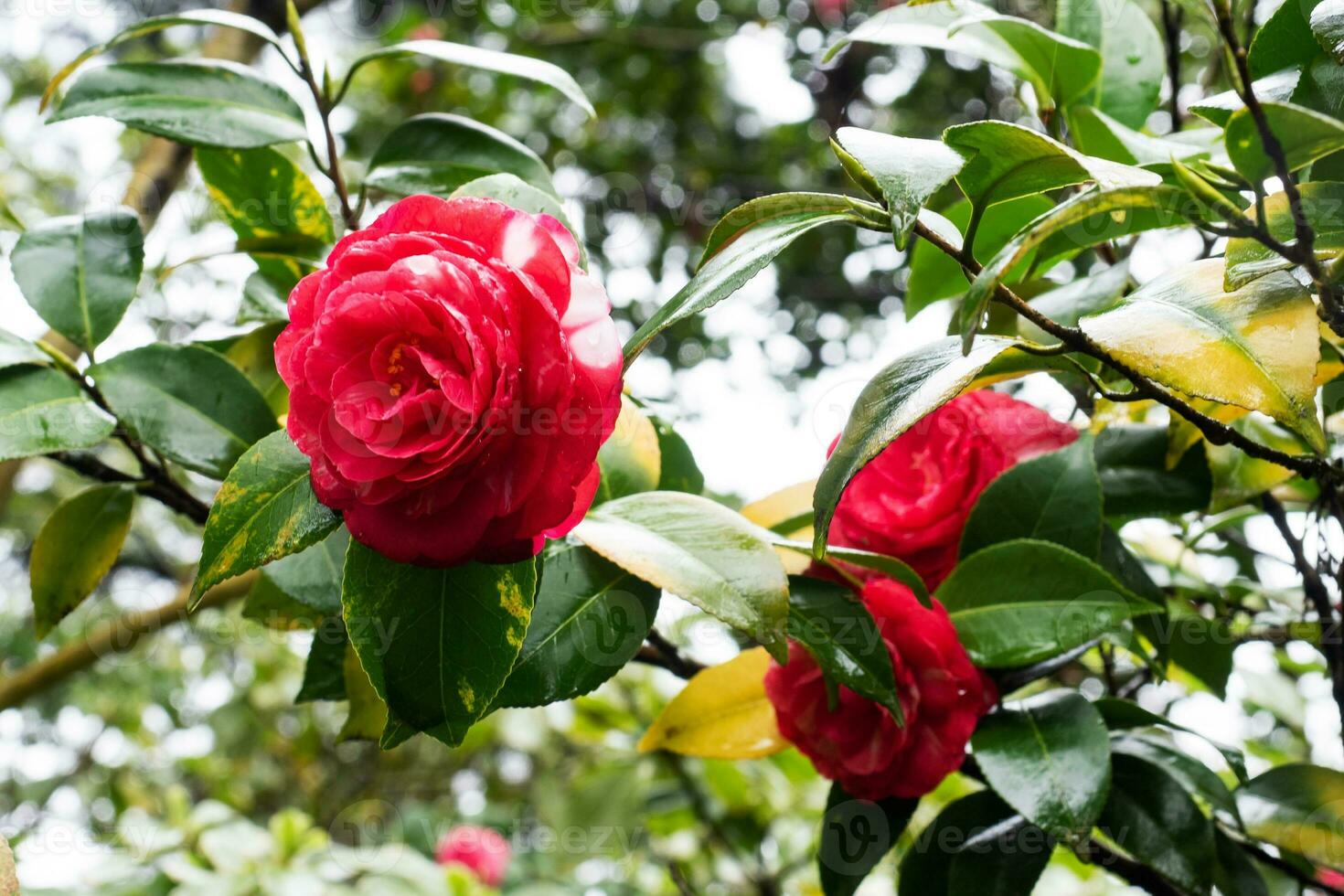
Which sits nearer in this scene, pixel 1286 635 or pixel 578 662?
pixel 578 662

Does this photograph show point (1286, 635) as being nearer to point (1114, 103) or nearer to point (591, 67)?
point (1114, 103)

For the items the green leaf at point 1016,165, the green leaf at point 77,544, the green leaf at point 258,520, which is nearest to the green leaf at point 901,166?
the green leaf at point 1016,165

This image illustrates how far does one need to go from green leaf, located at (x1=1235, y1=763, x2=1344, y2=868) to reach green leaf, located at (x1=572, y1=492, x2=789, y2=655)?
12.9 inches

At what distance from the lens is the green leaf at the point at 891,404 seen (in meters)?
0.38

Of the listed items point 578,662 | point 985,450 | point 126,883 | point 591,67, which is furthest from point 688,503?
point 591,67

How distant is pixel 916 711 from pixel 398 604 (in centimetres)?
26

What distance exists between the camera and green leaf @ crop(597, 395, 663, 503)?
556 mm

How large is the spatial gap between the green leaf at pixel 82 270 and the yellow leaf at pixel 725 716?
1.26 ft

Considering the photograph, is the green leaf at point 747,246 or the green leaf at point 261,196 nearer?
the green leaf at point 747,246

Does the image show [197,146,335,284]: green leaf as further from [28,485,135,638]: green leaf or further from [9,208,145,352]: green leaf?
[28,485,135,638]: green leaf

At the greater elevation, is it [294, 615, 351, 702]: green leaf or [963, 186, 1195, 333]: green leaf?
[963, 186, 1195, 333]: green leaf

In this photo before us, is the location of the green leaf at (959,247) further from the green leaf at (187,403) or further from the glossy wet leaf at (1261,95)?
the green leaf at (187,403)

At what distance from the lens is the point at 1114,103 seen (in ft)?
2.17

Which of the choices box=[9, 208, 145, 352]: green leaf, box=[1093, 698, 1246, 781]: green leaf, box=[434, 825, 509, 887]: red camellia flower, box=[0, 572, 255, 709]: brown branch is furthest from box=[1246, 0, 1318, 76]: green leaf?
box=[434, 825, 509, 887]: red camellia flower
